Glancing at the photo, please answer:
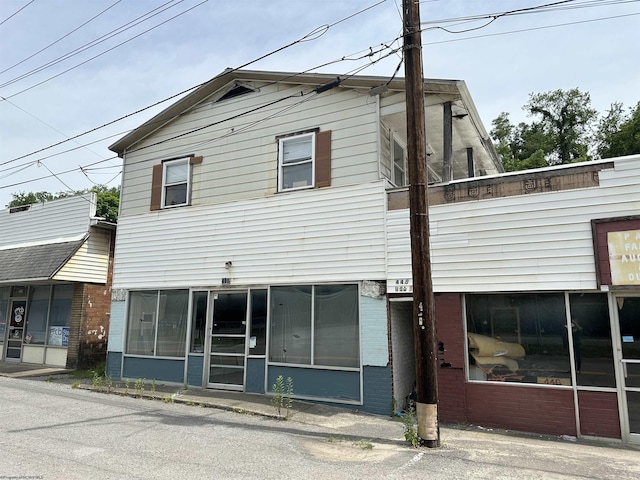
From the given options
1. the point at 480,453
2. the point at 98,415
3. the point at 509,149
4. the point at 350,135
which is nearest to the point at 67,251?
the point at 98,415

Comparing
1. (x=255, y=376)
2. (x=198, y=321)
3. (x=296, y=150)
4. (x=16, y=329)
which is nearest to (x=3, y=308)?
(x=16, y=329)

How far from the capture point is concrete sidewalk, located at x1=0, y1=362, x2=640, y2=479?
6.19m

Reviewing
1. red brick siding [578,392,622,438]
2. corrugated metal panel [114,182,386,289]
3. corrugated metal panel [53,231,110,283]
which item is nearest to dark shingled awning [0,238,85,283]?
corrugated metal panel [53,231,110,283]

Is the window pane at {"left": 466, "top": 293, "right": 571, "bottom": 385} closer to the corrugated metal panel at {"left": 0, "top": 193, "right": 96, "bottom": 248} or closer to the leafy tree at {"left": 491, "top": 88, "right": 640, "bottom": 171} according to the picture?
the corrugated metal panel at {"left": 0, "top": 193, "right": 96, "bottom": 248}

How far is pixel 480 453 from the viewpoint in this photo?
6.61 m

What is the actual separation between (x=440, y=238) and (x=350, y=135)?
3.22 meters

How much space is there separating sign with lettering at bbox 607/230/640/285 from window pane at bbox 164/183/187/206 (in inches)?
397

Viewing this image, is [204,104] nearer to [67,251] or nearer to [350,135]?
[350,135]

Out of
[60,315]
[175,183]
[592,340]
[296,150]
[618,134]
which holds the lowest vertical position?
[592,340]

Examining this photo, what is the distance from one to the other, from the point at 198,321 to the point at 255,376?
2304 mm

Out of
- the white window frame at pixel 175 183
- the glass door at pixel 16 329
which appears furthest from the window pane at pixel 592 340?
the glass door at pixel 16 329

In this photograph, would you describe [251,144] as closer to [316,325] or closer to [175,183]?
[175,183]

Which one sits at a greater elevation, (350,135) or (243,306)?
(350,135)

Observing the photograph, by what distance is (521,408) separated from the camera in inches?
315
